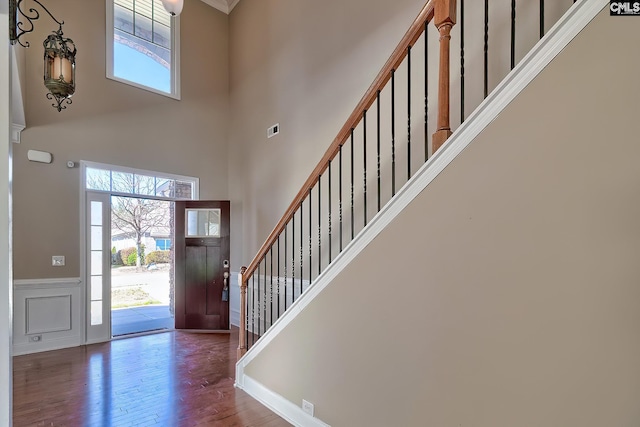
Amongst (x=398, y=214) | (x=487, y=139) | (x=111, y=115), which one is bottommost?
(x=398, y=214)

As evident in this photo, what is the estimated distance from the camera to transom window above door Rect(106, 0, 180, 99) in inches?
191

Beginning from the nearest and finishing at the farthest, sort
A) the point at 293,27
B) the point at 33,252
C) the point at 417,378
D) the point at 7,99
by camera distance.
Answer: the point at 7,99, the point at 417,378, the point at 33,252, the point at 293,27

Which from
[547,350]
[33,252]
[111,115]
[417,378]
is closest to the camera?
[547,350]


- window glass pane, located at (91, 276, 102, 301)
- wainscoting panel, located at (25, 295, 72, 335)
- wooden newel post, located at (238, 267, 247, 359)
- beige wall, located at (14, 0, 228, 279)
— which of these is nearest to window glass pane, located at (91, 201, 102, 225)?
beige wall, located at (14, 0, 228, 279)

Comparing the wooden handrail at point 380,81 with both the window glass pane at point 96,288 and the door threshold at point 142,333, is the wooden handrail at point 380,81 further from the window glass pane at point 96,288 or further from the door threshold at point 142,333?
the door threshold at point 142,333

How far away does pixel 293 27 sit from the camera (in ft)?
14.5

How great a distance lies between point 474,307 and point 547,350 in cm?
28

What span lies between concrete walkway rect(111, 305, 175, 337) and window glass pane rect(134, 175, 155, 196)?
2.25m

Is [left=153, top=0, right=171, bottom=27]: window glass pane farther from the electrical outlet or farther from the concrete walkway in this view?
the electrical outlet

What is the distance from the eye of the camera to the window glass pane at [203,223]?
5.41 meters

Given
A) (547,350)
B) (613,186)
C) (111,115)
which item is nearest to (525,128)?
(613,186)

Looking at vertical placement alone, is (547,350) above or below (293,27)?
below

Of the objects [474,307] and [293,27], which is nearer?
[474,307]

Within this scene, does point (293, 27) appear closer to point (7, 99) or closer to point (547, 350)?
point (7, 99)
